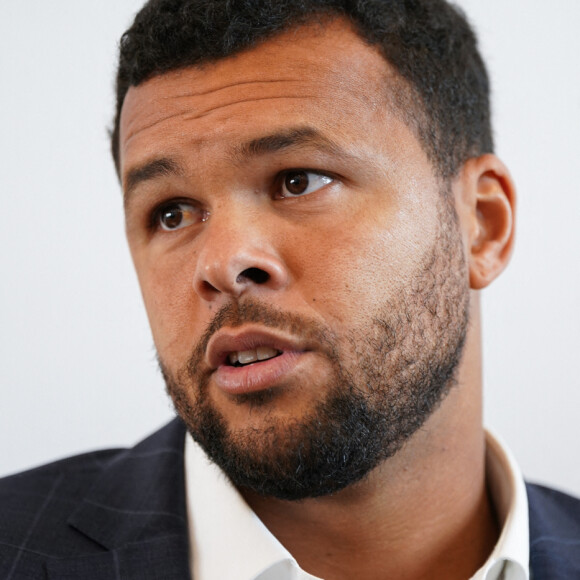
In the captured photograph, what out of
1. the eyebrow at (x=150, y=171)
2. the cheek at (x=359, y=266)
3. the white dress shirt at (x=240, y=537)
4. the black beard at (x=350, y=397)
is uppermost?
the eyebrow at (x=150, y=171)

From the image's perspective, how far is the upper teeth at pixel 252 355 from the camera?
1.79m

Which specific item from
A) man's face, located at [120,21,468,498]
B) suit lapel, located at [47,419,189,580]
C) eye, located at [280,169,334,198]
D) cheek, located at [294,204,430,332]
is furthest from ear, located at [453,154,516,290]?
suit lapel, located at [47,419,189,580]

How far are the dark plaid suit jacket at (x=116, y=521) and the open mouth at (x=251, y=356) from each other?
47cm

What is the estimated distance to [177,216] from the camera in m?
2.04

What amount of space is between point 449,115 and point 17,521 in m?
1.48

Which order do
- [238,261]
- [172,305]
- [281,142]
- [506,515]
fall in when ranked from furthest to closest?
[506,515]
[172,305]
[281,142]
[238,261]

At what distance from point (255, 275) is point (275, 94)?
411mm

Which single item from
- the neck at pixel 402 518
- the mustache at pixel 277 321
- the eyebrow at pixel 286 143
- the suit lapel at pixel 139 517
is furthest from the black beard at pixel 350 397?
the eyebrow at pixel 286 143

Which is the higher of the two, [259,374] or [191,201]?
[191,201]

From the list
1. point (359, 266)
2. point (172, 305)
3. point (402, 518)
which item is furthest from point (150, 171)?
point (402, 518)

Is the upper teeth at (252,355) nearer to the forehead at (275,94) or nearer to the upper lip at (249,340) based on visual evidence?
the upper lip at (249,340)

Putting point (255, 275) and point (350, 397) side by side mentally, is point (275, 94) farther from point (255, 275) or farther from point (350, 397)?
point (350, 397)

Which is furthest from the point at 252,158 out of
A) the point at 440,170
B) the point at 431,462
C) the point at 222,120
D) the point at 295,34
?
the point at 431,462

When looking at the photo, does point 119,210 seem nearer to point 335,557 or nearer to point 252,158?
point 252,158
